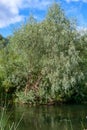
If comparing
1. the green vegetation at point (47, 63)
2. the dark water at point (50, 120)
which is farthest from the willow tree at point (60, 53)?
the dark water at point (50, 120)

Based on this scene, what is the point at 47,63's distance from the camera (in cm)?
2677

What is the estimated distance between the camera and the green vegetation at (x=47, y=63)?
26.5 metres

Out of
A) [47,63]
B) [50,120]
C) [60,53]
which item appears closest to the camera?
[50,120]

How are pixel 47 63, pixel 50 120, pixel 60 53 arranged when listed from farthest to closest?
pixel 47 63, pixel 60 53, pixel 50 120

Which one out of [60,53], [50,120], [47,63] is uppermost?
[60,53]

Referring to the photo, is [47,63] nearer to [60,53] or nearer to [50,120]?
[60,53]

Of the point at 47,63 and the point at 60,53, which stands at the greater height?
the point at 60,53

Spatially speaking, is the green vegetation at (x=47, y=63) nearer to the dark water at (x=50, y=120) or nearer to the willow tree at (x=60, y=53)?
the willow tree at (x=60, y=53)

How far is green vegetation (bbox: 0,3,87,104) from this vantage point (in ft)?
87.0

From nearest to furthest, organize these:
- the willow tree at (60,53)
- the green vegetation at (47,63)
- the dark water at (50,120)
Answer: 1. the dark water at (50,120)
2. the willow tree at (60,53)
3. the green vegetation at (47,63)

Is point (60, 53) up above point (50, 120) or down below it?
above

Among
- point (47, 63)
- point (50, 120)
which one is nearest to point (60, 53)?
point (47, 63)

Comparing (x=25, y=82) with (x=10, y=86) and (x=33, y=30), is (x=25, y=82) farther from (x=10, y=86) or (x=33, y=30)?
(x=33, y=30)

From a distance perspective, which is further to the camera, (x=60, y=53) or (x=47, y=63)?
(x=47, y=63)
